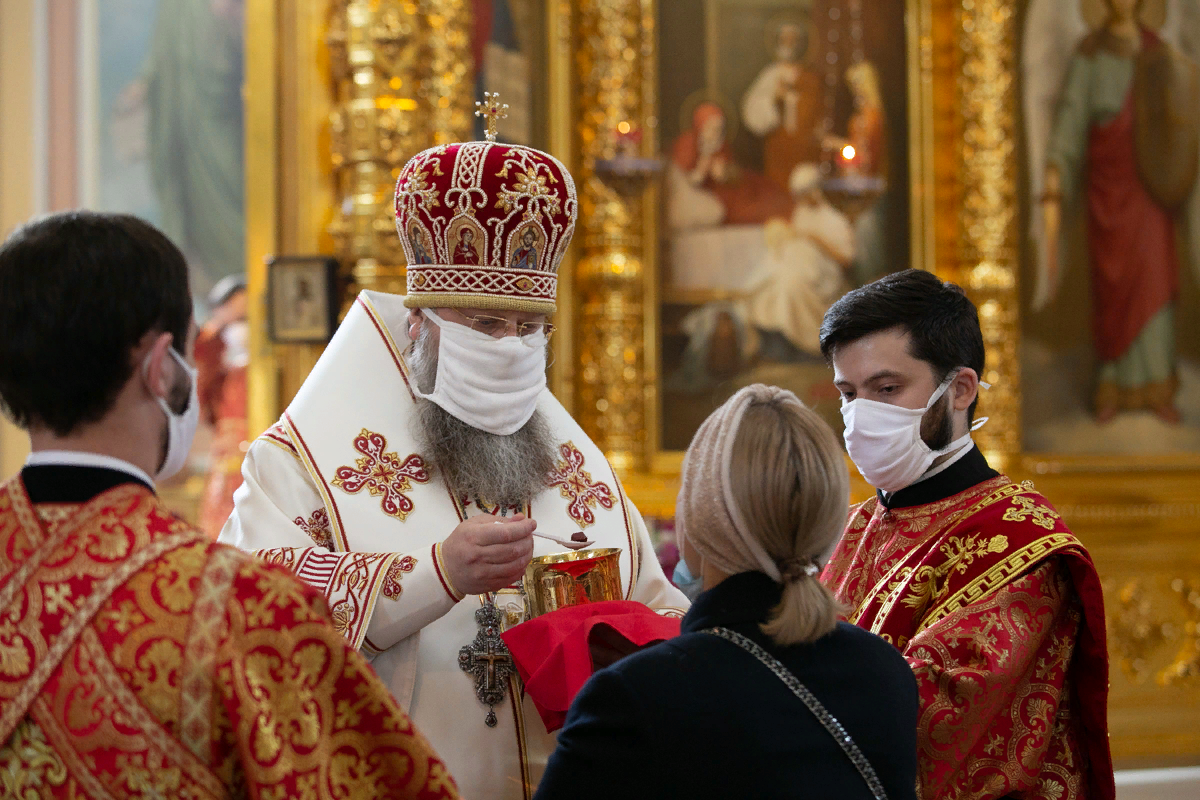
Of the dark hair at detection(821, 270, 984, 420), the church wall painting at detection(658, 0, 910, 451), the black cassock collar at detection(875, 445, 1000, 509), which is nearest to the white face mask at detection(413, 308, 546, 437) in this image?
the dark hair at detection(821, 270, 984, 420)

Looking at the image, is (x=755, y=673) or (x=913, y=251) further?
(x=913, y=251)

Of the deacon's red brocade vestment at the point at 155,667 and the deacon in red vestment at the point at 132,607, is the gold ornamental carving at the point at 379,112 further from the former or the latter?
the deacon's red brocade vestment at the point at 155,667

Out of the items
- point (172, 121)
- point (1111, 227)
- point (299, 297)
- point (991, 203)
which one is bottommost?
point (299, 297)

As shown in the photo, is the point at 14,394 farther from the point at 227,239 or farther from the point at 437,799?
the point at 227,239

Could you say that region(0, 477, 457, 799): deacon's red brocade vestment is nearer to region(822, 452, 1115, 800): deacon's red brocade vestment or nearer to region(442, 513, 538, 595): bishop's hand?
region(442, 513, 538, 595): bishop's hand

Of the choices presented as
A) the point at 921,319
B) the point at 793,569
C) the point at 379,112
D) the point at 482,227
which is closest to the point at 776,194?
the point at 379,112

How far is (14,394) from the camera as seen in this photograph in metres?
1.60

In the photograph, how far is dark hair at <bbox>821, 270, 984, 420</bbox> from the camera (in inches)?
105

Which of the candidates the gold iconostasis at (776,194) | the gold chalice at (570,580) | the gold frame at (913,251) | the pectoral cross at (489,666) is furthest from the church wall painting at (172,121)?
the gold chalice at (570,580)

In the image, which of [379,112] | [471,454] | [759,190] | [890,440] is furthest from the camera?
[759,190]

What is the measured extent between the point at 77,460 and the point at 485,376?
4.35 ft

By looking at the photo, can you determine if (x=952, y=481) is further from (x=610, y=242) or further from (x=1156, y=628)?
(x=1156, y=628)

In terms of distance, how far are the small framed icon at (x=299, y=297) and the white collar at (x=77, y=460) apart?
4.64m

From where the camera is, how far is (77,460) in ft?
5.24
